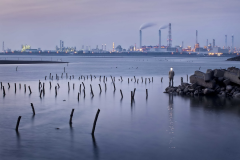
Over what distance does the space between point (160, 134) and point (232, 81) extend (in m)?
14.5

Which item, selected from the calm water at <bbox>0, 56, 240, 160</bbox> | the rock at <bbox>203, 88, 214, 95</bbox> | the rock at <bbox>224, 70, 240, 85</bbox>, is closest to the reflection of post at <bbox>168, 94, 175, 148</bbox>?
the calm water at <bbox>0, 56, 240, 160</bbox>

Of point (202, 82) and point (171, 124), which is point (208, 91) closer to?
point (202, 82)

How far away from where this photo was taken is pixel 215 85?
92.9ft

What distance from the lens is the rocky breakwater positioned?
2697cm

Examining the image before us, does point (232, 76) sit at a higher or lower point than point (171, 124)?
higher

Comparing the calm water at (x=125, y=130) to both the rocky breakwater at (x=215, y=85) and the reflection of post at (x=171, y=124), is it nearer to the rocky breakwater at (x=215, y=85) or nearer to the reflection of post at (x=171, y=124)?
the reflection of post at (x=171, y=124)

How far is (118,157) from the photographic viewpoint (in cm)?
1249

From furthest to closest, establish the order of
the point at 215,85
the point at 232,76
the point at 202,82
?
1. the point at 202,82
2. the point at 215,85
3. the point at 232,76

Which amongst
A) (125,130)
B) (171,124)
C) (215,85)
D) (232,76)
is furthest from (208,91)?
(125,130)

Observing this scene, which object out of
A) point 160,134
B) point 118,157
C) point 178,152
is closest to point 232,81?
point 160,134

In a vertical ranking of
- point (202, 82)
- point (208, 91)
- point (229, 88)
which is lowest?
point (208, 91)

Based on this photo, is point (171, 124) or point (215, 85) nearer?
point (171, 124)

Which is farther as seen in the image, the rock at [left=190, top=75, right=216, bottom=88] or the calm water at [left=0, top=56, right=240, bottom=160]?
the rock at [left=190, top=75, right=216, bottom=88]

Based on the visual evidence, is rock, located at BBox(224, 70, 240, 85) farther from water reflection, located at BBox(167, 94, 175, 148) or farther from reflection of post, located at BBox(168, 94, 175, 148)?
reflection of post, located at BBox(168, 94, 175, 148)
